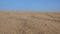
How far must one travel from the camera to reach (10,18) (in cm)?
67

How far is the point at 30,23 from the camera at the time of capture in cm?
64

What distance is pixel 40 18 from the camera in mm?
674

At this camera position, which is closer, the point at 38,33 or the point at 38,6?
the point at 38,33

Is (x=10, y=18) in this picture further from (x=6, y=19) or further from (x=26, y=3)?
(x=26, y=3)

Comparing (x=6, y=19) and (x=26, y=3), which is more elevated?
(x=26, y=3)

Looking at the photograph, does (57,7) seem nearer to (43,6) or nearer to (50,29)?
(43,6)

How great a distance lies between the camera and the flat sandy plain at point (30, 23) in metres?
0.60

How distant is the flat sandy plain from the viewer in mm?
597

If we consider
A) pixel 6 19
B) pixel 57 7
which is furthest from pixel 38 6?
pixel 6 19

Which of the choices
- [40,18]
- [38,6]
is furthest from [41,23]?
[38,6]

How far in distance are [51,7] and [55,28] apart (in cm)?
19

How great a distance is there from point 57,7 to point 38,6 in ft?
0.49

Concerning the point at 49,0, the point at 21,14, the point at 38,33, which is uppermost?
the point at 49,0

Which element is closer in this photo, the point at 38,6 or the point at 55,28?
the point at 55,28
